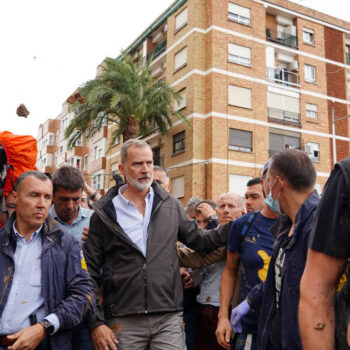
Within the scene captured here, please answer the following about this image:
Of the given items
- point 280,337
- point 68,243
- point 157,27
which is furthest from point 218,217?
point 157,27

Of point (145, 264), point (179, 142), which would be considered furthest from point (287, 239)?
point (179, 142)

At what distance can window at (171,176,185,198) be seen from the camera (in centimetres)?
2473

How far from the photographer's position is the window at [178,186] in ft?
81.1

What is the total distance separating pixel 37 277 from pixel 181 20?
88.3 ft

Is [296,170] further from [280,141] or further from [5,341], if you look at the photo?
[280,141]

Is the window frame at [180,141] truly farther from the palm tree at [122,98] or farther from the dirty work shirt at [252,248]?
the dirty work shirt at [252,248]

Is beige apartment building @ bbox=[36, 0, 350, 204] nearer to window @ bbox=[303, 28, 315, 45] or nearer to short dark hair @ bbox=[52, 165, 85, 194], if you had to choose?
window @ bbox=[303, 28, 315, 45]

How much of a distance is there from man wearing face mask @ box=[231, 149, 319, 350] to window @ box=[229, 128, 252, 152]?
22.3 metres

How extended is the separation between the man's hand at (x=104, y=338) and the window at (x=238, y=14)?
25954 millimetres

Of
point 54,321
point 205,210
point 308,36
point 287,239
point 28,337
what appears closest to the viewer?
point 287,239

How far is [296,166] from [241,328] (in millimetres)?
1268

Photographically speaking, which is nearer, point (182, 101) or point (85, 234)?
point (85, 234)

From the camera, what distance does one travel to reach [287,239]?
8.03 feet

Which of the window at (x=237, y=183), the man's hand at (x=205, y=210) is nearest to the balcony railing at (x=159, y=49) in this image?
the window at (x=237, y=183)
